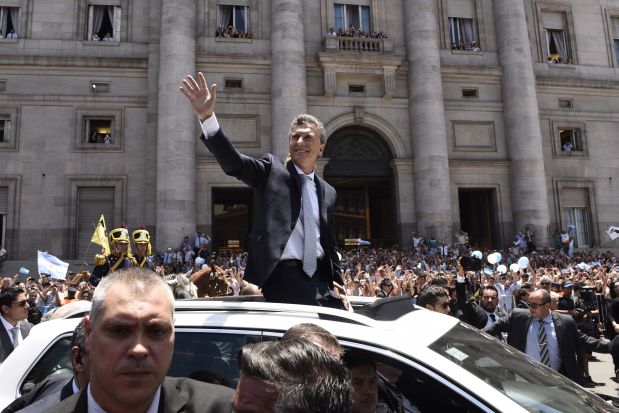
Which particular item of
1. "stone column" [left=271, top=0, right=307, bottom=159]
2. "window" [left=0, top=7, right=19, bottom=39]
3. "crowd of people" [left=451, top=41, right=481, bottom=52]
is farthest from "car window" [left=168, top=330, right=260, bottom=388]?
"crowd of people" [left=451, top=41, right=481, bottom=52]


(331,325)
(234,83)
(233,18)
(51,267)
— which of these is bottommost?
(331,325)

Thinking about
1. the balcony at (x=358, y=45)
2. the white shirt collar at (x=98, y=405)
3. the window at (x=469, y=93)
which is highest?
the balcony at (x=358, y=45)

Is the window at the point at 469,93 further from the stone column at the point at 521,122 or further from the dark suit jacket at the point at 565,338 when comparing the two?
the dark suit jacket at the point at 565,338

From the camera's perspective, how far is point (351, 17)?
1073 inches

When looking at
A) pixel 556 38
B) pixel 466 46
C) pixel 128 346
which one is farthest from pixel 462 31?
pixel 128 346

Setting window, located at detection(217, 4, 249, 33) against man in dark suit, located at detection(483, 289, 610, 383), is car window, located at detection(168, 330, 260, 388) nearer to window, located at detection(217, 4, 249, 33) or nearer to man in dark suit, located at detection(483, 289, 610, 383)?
man in dark suit, located at detection(483, 289, 610, 383)

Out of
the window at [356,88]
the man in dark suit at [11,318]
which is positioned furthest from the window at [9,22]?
the man in dark suit at [11,318]

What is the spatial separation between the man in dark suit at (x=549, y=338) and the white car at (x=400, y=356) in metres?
3.86

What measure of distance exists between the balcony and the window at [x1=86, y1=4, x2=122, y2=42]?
11.0 meters

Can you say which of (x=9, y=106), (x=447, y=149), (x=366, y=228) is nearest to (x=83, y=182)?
(x=9, y=106)

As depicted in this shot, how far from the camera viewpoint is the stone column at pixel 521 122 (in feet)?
83.6

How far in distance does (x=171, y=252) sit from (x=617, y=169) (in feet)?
83.8

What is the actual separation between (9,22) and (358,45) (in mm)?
18056

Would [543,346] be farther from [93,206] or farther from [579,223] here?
[579,223]
